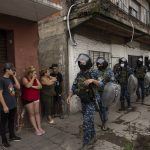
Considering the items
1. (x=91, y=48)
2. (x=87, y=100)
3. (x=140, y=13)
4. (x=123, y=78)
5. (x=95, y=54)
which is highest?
(x=140, y=13)

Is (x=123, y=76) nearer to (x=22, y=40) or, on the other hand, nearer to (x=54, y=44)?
(x=54, y=44)

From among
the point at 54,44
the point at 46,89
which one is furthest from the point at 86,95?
the point at 54,44

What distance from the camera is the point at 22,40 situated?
19.9ft

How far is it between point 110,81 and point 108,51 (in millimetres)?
4498

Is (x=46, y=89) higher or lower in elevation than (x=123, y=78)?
lower

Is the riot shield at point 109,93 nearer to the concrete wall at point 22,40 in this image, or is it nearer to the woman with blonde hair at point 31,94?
the woman with blonde hair at point 31,94

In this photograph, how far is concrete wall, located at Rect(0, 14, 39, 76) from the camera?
18.9 ft

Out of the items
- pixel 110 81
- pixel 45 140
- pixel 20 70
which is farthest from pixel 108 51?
pixel 45 140

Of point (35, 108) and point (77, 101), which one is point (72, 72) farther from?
point (35, 108)

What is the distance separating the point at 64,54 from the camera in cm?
777

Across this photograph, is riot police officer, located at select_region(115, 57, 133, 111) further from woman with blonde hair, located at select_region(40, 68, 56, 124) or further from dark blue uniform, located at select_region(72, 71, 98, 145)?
dark blue uniform, located at select_region(72, 71, 98, 145)

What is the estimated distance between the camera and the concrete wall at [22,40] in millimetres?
5746

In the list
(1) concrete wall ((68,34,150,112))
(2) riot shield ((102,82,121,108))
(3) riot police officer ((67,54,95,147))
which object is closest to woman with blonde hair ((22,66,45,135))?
(3) riot police officer ((67,54,95,147))

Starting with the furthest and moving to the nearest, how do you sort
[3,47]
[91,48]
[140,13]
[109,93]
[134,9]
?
[140,13]
[134,9]
[91,48]
[3,47]
[109,93]
